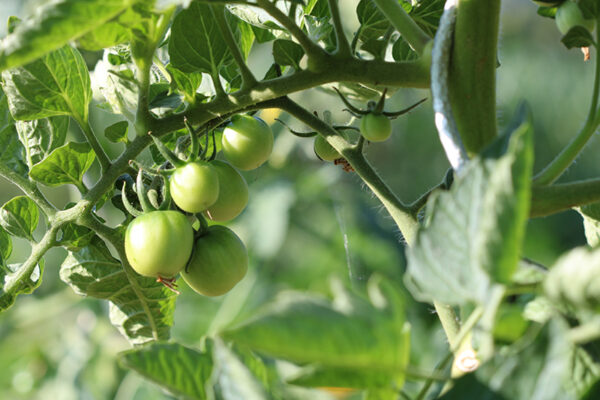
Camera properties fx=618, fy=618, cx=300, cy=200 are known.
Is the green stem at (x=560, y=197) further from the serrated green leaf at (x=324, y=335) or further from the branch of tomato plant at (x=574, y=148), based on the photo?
the serrated green leaf at (x=324, y=335)

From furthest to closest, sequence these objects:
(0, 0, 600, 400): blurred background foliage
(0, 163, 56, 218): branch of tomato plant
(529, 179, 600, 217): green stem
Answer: (0, 0, 600, 400): blurred background foliage → (0, 163, 56, 218): branch of tomato plant → (529, 179, 600, 217): green stem

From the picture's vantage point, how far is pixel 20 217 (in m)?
0.44

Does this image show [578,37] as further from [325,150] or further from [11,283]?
[11,283]

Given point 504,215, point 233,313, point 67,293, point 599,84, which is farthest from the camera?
Result: point 233,313

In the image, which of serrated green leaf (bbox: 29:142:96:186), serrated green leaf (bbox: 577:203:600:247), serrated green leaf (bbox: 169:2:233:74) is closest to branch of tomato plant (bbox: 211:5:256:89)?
serrated green leaf (bbox: 169:2:233:74)

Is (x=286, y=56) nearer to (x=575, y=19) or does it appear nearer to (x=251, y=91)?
(x=251, y=91)

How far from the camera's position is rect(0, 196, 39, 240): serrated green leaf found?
44 cm

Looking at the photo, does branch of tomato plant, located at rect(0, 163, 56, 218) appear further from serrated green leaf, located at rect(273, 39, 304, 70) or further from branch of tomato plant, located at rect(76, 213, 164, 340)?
serrated green leaf, located at rect(273, 39, 304, 70)

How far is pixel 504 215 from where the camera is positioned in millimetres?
193

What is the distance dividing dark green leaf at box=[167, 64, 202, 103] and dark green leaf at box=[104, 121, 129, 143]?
46mm

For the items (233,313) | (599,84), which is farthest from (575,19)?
(233,313)

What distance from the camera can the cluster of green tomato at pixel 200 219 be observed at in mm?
385

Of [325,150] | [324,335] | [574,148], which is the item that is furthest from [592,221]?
[324,335]

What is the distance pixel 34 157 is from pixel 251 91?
17 cm
